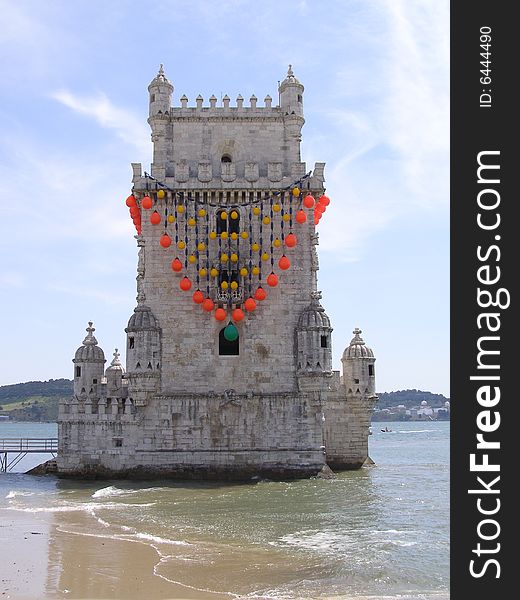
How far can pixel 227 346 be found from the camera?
115 ft

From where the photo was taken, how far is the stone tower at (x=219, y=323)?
34.1m

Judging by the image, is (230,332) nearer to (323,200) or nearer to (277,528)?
(323,200)

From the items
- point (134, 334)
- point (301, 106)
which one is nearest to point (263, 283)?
point (134, 334)

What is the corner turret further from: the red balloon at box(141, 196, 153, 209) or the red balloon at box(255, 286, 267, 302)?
the red balloon at box(255, 286, 267, 302)

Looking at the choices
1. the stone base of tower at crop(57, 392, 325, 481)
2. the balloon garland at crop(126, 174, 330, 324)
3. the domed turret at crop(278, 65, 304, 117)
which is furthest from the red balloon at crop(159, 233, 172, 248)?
the domed turret at crop(278, 65, 304, 117)

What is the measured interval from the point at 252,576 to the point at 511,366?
9215 mm

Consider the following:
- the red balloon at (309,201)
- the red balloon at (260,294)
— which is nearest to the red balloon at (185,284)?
the red balloon at (260,294)

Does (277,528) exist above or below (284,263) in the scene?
below

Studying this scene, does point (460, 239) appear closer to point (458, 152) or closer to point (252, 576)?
point (458, 152)

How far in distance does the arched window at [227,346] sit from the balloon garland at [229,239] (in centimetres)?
37

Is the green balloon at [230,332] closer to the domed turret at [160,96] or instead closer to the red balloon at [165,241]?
the red balloon at [165,241]

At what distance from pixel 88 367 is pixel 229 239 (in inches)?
375

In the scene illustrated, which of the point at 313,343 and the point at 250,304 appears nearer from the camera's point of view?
the point at 313,343

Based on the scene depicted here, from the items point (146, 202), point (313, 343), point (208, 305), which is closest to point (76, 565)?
point (208, 305)
